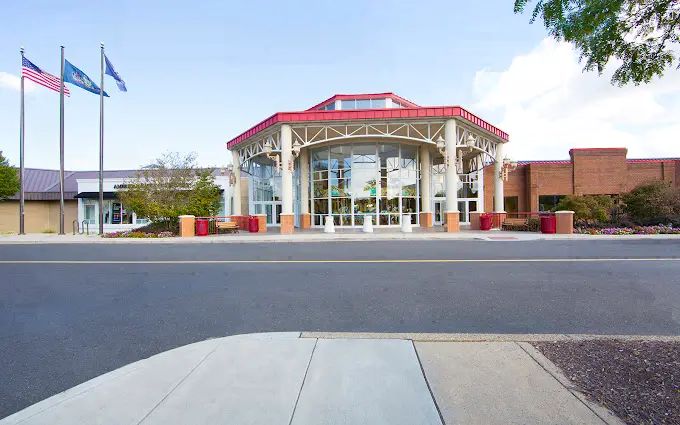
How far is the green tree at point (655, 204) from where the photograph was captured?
1948 centimetres

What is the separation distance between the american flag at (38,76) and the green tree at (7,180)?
13356mm

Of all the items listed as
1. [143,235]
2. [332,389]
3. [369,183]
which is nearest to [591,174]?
[369,183]

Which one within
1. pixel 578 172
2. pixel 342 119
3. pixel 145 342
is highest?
pixel 342 119

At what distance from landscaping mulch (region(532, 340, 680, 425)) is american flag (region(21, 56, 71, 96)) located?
28.6 metres

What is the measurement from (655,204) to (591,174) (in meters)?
13.9

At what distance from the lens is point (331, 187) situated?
→ 24141 millimetres

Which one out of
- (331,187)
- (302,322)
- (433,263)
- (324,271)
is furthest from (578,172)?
(302,322)

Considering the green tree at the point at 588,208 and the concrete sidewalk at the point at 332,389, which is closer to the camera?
the concrete sidewalk at the point at 332,389

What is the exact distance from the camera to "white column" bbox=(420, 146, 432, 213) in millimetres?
24469

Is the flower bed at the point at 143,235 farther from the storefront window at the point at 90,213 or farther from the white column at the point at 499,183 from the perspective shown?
the white column at the point at 499,183

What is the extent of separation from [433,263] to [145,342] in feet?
24.2

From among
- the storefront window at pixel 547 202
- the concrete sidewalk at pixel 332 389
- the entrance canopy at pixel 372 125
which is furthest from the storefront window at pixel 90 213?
the storefront window at pixel 547 202

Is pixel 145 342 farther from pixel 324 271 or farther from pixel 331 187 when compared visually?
pixel 331 187

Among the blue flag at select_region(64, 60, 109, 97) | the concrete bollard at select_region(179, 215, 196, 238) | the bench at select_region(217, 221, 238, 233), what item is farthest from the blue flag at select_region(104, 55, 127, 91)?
the bench at select_region(217, 221, 238, 233)
